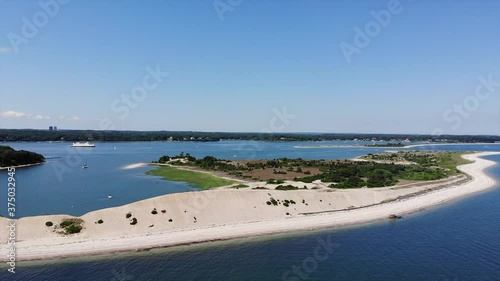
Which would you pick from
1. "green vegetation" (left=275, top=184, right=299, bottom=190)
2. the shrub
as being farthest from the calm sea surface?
"green vegetation" (left=275, top=184, right=299, bottom=190)

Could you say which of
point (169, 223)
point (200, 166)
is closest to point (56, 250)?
point (169, 223)

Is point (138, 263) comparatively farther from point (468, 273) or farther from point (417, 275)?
point (468, 273)

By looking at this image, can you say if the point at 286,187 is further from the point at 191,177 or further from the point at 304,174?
the point at 191,177

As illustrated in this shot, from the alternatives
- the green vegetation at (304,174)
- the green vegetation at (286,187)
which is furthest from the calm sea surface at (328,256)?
the green vegetation at (304,174)

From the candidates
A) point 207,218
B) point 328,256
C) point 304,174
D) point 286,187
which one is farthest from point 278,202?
Answer: point 304,174

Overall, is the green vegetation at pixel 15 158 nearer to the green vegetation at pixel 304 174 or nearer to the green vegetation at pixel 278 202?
the green vegetation at pixel 304 174

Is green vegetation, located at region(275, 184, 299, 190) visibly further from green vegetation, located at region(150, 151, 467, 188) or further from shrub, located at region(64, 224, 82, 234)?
shrub, located at region(64, 224, 82, 234)
